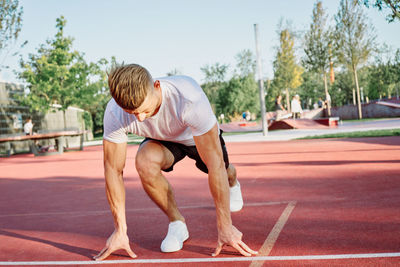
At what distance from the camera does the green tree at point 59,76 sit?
2659 cm

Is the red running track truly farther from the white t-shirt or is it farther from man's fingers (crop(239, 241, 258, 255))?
the white t-shirt

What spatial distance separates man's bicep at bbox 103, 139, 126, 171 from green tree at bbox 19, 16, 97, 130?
24366 mm

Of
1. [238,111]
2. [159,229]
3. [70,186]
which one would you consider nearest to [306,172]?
[159,229]

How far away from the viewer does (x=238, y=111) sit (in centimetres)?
5403

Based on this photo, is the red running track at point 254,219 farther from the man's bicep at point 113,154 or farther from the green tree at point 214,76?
the green tree at point 214,76

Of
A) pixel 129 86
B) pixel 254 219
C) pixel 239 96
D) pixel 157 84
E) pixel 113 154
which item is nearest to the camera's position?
pixel 129 86

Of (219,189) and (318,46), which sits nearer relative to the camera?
(219,189)

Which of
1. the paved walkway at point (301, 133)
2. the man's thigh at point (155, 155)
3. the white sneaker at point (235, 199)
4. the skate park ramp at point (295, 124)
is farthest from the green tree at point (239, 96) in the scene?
the man's thigh at point (155, 155)

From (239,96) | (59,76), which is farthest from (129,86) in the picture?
(239,96)

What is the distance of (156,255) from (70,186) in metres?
4.65

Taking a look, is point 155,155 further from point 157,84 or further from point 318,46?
point 318,46

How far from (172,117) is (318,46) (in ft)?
86.5

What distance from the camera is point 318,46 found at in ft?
89.7

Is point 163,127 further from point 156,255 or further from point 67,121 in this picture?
point 67,121
